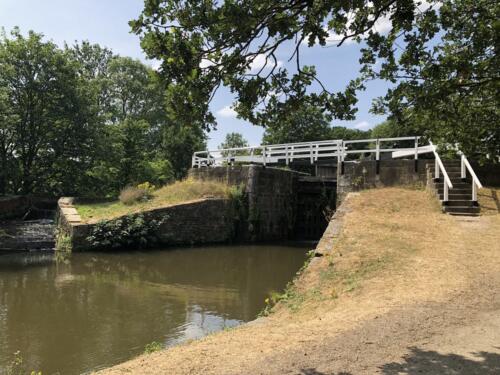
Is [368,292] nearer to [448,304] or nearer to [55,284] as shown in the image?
[448,304]

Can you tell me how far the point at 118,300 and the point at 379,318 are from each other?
5581 mm

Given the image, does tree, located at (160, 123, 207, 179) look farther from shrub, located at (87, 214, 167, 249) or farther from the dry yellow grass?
the dry yellow grass

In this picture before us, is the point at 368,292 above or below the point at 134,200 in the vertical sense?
below

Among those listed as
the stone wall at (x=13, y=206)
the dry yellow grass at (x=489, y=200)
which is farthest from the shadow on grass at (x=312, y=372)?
the stone wall at (x=13, y=206)

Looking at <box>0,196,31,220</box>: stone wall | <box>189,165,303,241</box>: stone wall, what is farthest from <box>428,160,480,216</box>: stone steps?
<box>0,196,31,220</box>: stone wall

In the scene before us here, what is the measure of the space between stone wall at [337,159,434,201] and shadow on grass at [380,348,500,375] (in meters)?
10.5

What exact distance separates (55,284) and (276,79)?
7944 millimetres

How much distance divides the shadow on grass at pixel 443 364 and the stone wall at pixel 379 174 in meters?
10.5

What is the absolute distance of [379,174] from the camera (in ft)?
49.0

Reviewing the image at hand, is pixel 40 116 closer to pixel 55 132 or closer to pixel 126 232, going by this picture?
pixel 55 132

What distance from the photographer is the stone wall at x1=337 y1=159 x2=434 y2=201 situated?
47.1 feet

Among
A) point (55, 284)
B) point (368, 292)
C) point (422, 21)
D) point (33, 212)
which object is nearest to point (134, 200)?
point (33, 212)

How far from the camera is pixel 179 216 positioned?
54.9 ft

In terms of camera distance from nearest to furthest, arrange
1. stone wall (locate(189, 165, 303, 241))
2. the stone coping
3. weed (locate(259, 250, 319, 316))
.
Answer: weed (locate(259, 250, 319, 316))
the stone coping
stone wall (locate(189, 165, 303, 241))
